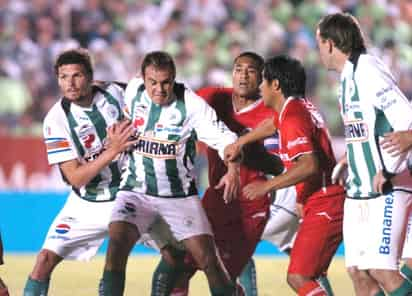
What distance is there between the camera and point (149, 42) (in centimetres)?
1449

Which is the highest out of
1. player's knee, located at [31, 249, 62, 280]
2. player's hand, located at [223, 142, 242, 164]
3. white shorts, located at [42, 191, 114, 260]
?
player's hand, located at [223, 142, 242, 164]

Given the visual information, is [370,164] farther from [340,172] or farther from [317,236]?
[317,236]

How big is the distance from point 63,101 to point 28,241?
5954mm

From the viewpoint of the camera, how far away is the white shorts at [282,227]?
30.5 ft

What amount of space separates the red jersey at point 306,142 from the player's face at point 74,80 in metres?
1.43

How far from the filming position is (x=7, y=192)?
13.5m

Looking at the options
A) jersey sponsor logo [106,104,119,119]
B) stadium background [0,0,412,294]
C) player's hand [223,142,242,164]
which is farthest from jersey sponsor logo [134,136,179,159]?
stadium background [0,0,412,294]

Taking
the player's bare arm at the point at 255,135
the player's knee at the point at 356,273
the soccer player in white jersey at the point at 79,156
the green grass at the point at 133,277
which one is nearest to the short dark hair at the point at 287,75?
the player's bare arm at the point at 255,135

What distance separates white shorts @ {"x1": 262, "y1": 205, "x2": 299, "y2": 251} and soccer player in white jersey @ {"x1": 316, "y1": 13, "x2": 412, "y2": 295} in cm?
286

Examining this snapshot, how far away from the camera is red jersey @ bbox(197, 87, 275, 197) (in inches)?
306

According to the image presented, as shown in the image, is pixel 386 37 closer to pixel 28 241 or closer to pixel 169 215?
pixel 28 241

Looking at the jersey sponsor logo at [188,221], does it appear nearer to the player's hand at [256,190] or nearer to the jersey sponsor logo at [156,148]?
the jersey sponsor logo at [156,148]

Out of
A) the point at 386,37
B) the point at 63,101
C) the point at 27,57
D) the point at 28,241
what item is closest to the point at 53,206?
the point at 28,241

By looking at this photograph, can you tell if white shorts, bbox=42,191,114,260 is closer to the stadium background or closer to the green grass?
the green grass
